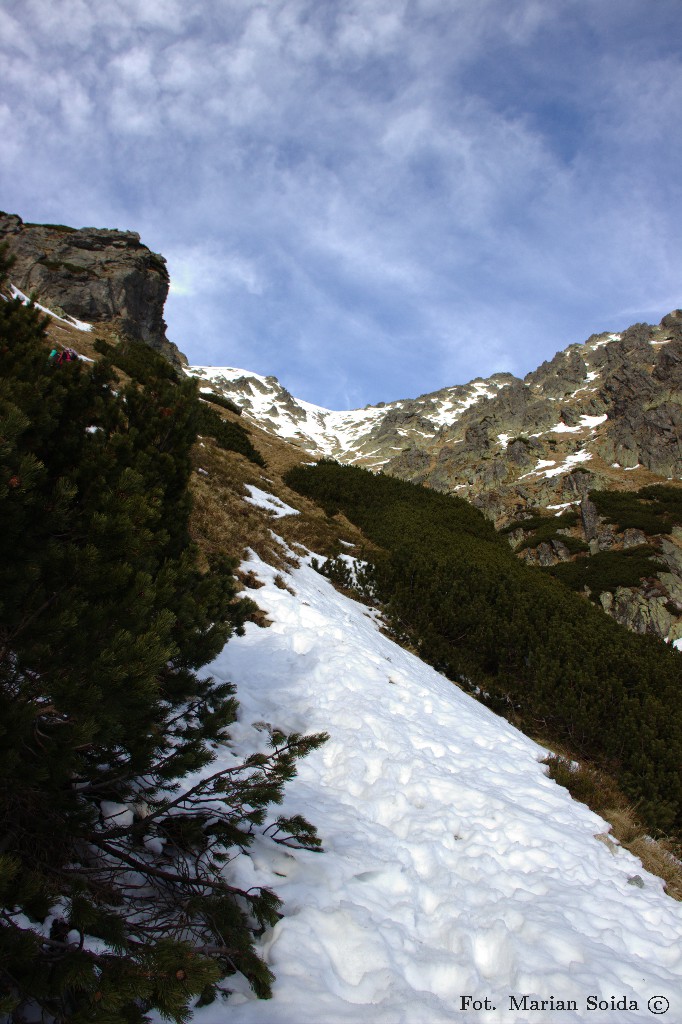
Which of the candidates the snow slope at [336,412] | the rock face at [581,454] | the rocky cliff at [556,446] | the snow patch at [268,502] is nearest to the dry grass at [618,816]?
the rocky cliff at [556,446]

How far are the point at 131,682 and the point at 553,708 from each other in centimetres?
869

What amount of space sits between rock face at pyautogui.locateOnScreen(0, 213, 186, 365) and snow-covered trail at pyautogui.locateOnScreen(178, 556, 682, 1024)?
126 ft

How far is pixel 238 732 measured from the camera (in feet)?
17.9

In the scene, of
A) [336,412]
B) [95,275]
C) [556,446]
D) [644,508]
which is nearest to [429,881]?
[644,508]

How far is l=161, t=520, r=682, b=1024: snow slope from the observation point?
9.85 feet

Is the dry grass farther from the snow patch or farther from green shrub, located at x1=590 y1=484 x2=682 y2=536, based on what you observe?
green shrub, located at x1=590 y1=484 x2=682 y2=536

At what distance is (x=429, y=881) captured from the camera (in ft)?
13.6

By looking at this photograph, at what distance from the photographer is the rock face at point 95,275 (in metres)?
38.9

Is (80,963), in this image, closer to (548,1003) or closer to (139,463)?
(139,463)

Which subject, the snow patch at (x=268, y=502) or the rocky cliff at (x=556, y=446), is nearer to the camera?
the snow patch at (x=268, y=502)

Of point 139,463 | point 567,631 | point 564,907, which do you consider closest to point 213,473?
point 567,631

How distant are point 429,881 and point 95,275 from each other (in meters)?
48.5

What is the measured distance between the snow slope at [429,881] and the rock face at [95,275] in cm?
3840

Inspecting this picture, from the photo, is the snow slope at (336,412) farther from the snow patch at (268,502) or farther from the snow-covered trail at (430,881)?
the snow-covered trail at (430,881)
